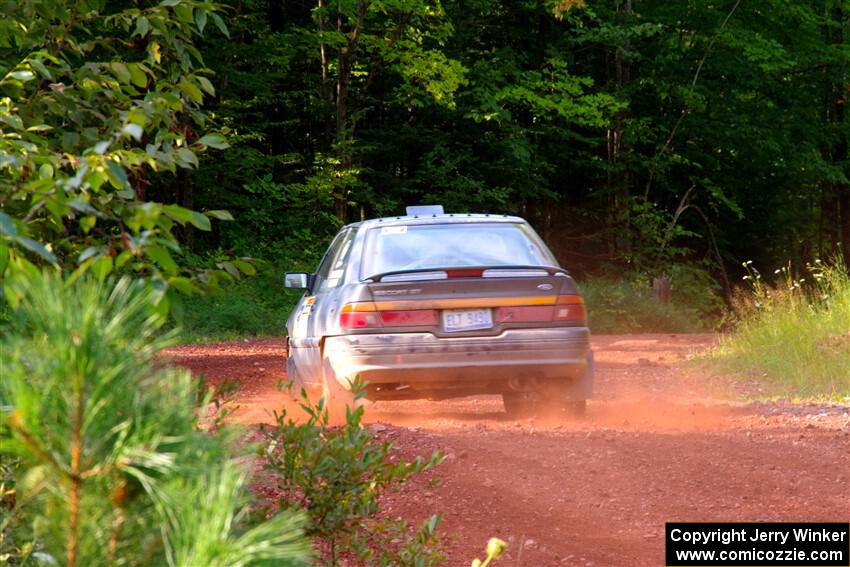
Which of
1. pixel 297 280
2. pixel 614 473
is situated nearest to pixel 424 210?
pixel 297 280

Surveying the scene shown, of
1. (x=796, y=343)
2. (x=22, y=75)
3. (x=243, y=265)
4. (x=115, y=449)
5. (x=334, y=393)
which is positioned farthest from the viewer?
(x=796, y=343)

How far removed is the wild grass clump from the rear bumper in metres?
3.72

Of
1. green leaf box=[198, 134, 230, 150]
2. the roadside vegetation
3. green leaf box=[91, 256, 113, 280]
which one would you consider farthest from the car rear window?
the roadside vegetation

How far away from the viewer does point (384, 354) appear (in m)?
9.61

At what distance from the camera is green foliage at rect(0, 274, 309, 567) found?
1.72 meters

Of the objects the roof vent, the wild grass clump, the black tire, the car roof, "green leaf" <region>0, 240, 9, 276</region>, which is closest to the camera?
"green leaf" <region>0, 240, 9, 276</region>

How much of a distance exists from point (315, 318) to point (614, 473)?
143 inches

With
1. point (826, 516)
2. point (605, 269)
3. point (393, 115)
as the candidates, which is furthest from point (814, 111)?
point (826, 516)

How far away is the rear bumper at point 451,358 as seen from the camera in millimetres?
9625

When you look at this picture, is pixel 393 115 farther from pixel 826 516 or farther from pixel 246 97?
pixel 826 516

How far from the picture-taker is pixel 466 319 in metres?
9.71

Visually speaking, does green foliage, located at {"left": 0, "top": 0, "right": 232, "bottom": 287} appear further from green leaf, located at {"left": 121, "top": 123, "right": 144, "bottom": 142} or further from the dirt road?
the dirt road

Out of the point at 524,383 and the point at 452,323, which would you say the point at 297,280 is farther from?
the point at 524,383

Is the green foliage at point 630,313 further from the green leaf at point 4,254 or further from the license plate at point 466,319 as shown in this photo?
the green leaf at point 4,254
